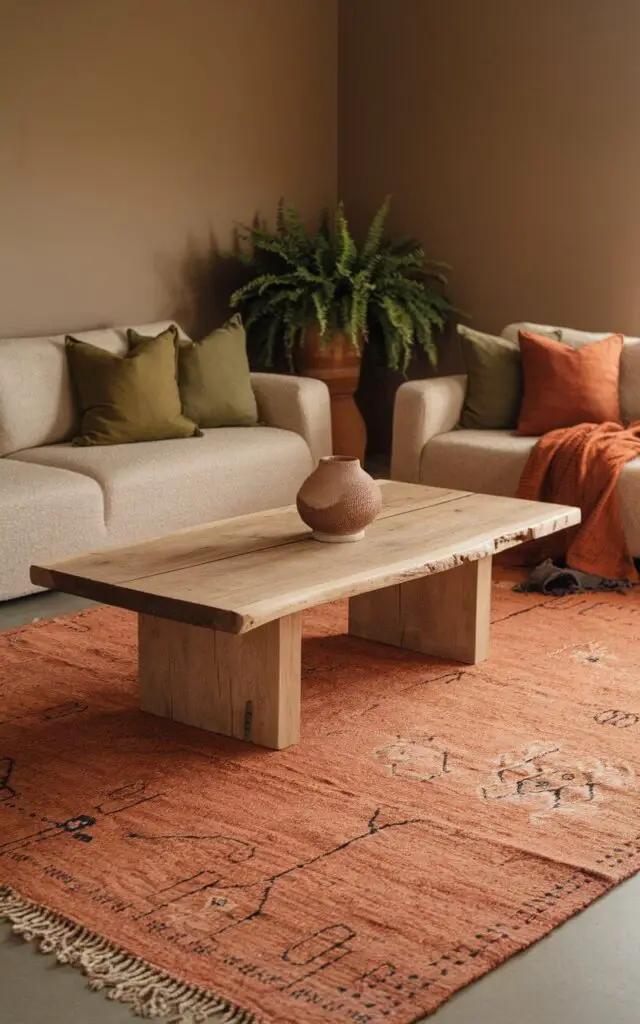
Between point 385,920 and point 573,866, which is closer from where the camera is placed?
point 385,920

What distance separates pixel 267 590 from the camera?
2783 mm

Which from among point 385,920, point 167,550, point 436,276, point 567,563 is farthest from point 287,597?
point 436,276

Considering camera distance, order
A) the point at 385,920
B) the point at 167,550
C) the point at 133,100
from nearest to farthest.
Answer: the point at 385,920
the point at 167,550
the point at 133,100

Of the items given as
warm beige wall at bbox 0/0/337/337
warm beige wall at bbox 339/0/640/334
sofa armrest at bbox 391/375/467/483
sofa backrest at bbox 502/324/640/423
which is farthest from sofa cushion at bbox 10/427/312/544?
warm beige wall at bbox 339/0/640/334

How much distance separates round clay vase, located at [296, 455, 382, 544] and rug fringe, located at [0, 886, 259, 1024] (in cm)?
124

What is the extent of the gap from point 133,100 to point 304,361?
127cm

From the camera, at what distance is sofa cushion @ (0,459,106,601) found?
155 inches

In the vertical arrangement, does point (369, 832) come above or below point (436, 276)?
below

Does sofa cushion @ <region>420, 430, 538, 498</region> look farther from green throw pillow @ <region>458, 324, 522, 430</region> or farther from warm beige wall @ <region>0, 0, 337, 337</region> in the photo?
warm beige wall @ <region>0, 0, 337, 337</region>

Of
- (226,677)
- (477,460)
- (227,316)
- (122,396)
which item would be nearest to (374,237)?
(227,316)

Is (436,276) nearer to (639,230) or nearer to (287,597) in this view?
(639,230)

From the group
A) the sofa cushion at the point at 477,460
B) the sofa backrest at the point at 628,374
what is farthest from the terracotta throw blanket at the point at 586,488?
Answer: the sofa backrest at the point at 628,374

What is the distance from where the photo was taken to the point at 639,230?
5344 mm

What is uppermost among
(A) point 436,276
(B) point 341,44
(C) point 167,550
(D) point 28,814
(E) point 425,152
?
(B) point 341,44
